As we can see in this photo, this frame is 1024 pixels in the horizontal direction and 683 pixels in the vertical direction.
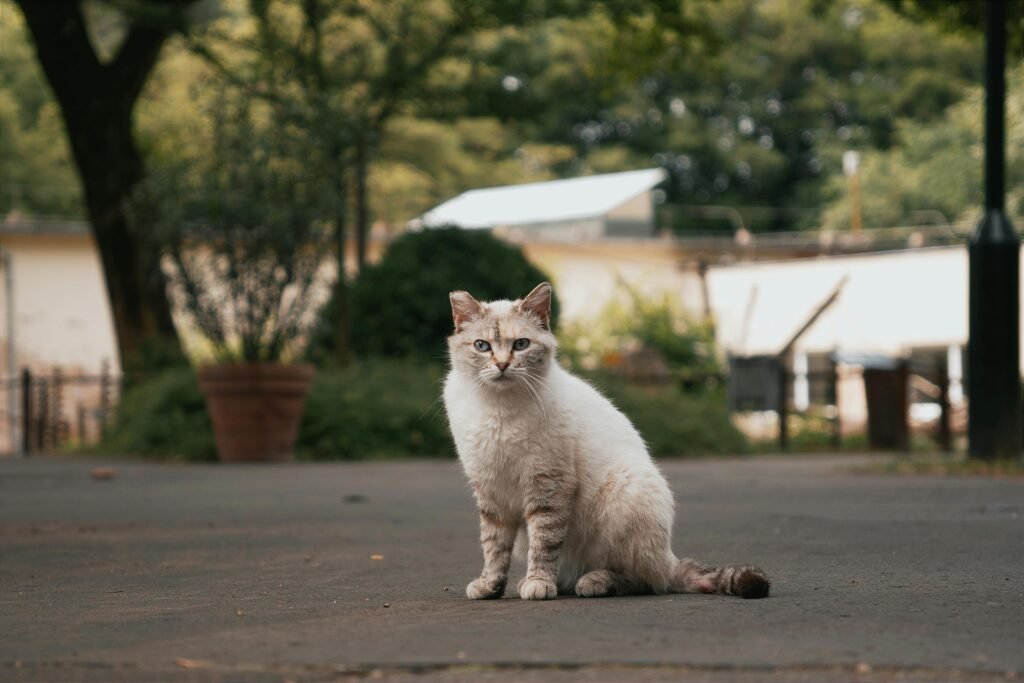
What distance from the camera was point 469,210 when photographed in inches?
1070

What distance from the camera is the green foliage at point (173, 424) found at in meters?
15.3

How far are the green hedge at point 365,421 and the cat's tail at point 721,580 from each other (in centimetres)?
989

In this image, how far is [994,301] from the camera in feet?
38.4

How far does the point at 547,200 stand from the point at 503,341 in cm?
3061

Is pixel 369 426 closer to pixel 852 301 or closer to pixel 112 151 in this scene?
pixel 112 151

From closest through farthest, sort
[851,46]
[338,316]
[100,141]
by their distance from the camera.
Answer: [338,316], [100,141], [851,46]

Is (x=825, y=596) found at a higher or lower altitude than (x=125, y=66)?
lower

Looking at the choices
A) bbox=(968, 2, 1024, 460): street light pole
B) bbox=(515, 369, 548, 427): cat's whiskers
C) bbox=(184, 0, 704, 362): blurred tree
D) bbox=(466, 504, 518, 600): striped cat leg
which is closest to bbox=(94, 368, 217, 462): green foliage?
bbox=(184, 0, 704, 362): blurred tree

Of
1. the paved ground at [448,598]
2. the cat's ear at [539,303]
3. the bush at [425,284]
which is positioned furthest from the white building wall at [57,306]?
the cat's ear at [539,303]

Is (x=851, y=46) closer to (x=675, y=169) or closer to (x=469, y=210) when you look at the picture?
(x=675, y=169)

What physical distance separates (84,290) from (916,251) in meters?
19.0

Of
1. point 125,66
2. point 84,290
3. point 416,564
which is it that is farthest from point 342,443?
point 84,290

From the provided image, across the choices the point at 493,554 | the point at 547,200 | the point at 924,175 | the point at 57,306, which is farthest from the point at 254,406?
the point at 924,175

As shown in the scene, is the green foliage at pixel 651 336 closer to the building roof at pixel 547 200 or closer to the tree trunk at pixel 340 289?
the building roof at pixel 547 200
